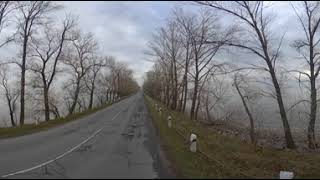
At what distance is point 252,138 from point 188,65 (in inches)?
670

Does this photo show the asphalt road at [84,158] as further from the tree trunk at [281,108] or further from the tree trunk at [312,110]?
the tree trunk at [312,110]

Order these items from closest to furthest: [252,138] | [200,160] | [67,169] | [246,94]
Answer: [67,169], [200,160], [252,138], [246,94]

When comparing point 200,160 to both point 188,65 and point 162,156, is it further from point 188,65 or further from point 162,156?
point 188,65

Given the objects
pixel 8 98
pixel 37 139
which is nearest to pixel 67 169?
pixel 37 139

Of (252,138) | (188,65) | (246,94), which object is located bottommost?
(252,138)

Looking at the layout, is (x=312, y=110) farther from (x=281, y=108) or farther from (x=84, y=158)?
(x=84, y=158)

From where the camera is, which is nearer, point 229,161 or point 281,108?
point 229,161

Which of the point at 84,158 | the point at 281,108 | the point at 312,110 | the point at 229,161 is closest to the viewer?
the point at 84,158

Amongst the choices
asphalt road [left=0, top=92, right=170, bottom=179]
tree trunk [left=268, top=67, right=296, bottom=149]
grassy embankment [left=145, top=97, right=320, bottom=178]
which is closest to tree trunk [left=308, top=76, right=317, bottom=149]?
tree trunk [left=268, top=67, right=296, bottom=149]

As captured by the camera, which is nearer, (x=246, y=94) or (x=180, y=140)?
(x=180, y=140)

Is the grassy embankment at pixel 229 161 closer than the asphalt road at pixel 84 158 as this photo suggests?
No

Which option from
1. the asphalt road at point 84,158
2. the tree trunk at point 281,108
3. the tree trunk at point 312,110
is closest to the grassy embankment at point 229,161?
the asphalt road at point 84,158

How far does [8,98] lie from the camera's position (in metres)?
66.1

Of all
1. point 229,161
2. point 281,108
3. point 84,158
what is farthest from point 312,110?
point 84,158
